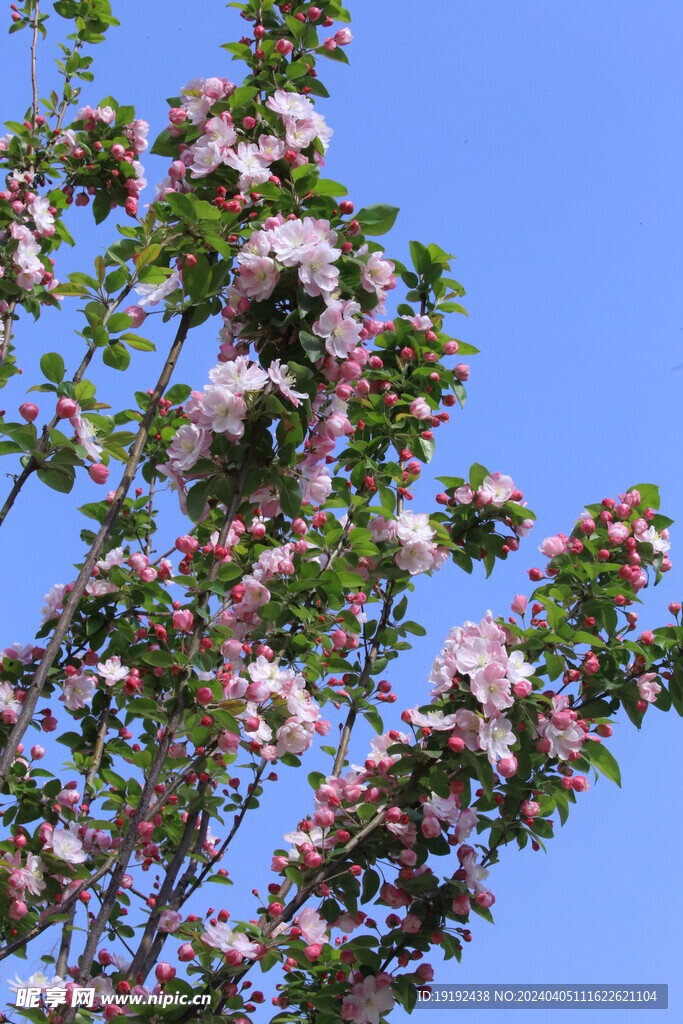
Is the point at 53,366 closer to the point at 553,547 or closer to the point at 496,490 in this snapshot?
the point at 496,490

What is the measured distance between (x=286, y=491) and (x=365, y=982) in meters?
1.21

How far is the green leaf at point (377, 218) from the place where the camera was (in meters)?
2.38

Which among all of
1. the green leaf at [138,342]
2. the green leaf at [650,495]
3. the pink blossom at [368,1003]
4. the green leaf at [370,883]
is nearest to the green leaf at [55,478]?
the green leaf at [138,342]

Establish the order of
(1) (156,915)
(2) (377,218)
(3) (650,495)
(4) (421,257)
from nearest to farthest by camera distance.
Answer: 1. (1) (156,915)
2. (2) (377,218)
3. (3) (650,495)
4. (4) (421,257)

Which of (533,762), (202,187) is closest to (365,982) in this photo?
(533,762)

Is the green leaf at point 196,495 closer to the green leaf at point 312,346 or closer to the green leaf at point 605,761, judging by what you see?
the green leaf at point 312,346

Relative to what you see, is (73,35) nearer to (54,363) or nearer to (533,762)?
(54,363)

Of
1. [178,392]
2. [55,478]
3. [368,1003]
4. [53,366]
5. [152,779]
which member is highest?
[178,392]

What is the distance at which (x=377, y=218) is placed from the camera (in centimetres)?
238

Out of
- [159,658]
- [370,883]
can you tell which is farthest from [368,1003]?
[159,658]

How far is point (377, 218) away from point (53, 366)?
33.7 inches

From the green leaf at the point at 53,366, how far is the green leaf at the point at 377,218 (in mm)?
794

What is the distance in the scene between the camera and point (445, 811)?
94.7 inches

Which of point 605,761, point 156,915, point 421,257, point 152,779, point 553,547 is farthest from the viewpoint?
point 421,257
